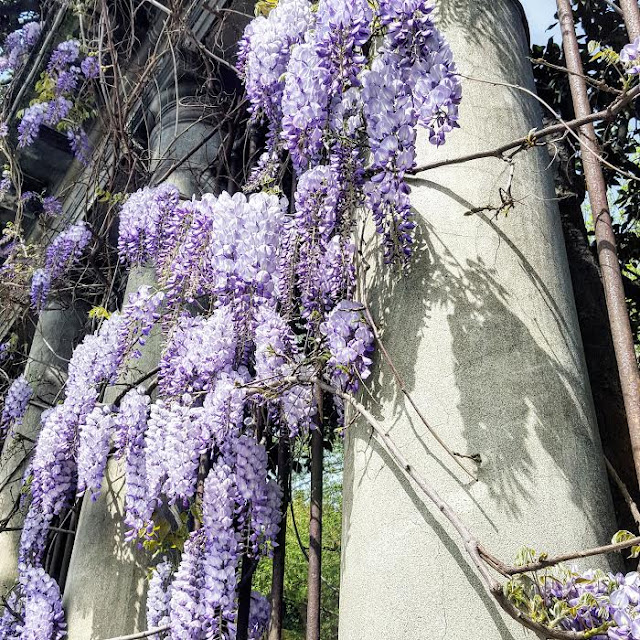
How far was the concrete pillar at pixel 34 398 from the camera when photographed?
5.00 metres

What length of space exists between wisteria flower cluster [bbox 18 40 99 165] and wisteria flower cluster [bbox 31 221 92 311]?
2.25ft

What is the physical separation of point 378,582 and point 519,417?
499mm

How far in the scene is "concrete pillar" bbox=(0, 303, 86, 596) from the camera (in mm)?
5004

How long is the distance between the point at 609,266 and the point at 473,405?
522 mm

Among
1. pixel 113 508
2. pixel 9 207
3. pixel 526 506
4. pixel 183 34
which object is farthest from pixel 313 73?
pixel 9 207

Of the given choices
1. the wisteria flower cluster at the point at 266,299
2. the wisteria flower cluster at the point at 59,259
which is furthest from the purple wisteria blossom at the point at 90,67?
the wisteria flower cluster at the point at 266,299

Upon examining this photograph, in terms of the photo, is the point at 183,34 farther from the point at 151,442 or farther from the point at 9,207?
the point at 9,207

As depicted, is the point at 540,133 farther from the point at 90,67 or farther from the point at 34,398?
the point at 34,398

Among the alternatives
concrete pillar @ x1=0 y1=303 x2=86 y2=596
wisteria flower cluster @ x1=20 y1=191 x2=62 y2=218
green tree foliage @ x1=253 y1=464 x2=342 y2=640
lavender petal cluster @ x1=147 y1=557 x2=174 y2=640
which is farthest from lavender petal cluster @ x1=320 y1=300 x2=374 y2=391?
green tree foliage @ x1=253 y1=464 x2=342 y2=640

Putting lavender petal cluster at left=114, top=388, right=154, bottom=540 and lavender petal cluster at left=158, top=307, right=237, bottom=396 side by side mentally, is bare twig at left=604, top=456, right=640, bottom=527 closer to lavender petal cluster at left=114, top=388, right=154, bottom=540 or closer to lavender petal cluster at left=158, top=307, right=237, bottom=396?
lavender petal cluster at left=158, top=307, right=237, bottom=396

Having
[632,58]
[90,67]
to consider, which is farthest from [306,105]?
[90,67]

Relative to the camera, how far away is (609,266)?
1.80 m

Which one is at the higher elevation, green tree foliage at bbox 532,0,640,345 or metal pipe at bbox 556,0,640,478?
green tree foliage at bbox 532,0,640,345

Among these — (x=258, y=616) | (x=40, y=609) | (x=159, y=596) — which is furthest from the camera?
(x=40, y=609)
